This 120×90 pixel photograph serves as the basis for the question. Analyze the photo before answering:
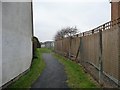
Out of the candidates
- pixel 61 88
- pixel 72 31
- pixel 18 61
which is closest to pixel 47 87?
pixel 61 88

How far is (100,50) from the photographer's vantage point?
920cm

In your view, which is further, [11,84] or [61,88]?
[11,84]

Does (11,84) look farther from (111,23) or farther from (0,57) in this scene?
(111,23)

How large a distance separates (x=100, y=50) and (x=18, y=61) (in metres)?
4.19

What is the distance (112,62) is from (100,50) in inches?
77.1

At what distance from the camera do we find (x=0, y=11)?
8.12 meters

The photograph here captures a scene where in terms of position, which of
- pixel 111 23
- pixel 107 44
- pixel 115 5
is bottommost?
pixel 107 44

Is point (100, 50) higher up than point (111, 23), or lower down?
lower down

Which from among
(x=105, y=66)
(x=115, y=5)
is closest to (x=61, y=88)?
(x=105, y=66)

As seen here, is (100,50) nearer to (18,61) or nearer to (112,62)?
(112,62)

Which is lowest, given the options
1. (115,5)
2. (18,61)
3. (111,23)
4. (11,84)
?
(11,84)

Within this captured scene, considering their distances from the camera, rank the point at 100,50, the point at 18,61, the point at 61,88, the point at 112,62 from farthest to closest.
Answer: the point at 18,61
the point at 100,50
the point at 61,88
the point at 112,62

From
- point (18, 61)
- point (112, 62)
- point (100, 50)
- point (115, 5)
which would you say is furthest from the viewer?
point (115, 5)

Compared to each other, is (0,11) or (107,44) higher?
(0,11)
